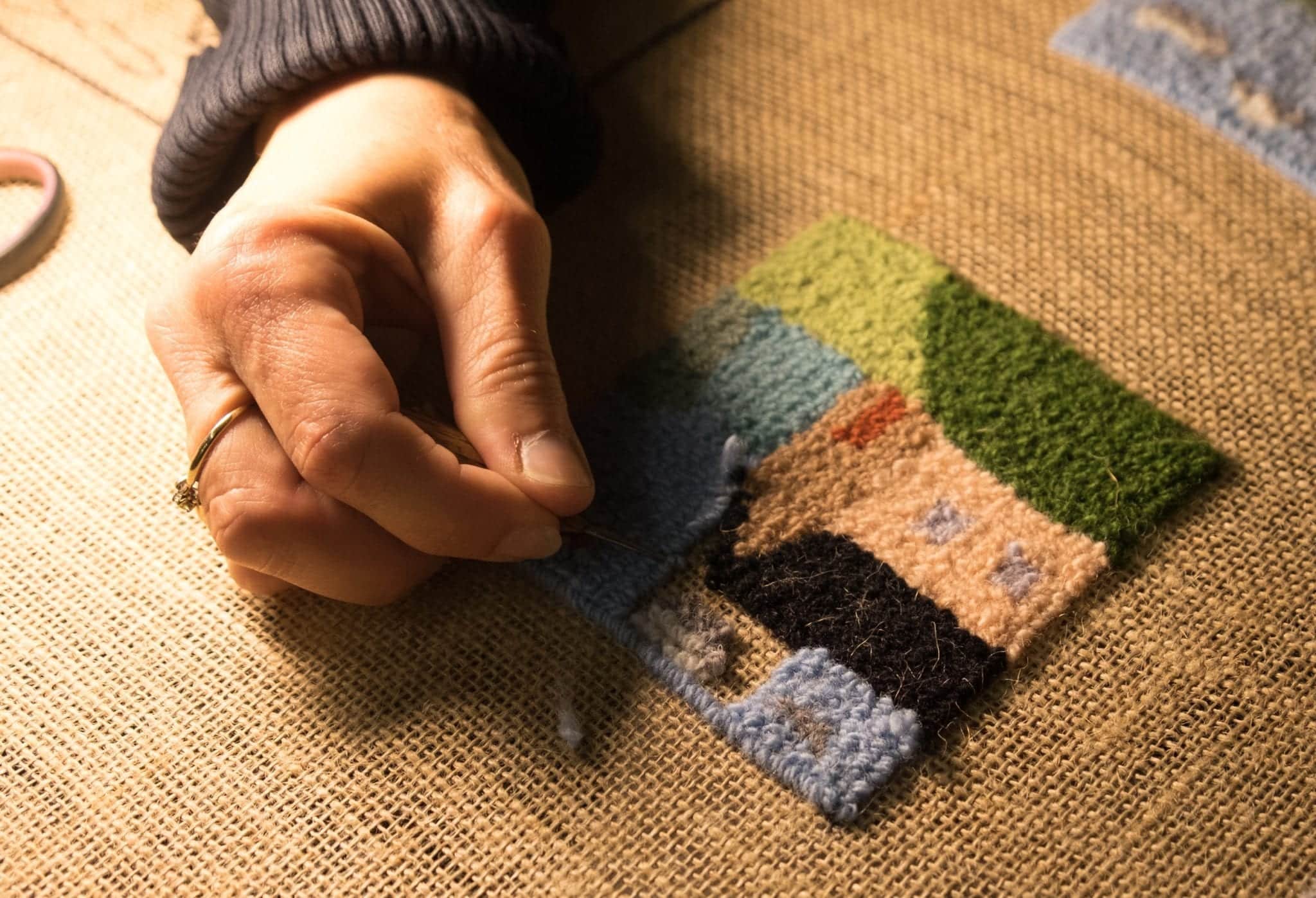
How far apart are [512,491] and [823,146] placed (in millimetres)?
381

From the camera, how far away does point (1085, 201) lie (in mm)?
736

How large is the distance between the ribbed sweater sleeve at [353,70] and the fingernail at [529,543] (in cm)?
29

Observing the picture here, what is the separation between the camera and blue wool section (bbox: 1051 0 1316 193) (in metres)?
0.75

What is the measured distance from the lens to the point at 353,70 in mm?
672

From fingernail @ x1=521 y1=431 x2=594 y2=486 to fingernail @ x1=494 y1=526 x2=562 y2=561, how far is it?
0.03 meters

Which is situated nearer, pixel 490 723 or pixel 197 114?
pixel 490 723

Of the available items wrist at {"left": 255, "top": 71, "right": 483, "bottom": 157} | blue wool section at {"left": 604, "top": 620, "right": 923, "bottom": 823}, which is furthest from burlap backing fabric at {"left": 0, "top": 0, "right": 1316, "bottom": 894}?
wrist at {"left": 255, "top": 71, "right": 483, "bottom": 157}

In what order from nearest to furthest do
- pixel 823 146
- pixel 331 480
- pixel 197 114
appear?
pixel 331 480 → pixel 197 114 → pixel 823 146

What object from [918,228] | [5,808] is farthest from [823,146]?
[5,808]

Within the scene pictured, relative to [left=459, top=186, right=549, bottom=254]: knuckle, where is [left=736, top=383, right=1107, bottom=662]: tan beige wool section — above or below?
below

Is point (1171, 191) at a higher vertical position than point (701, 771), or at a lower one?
higher

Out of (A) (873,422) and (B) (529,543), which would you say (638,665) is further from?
(A) (873,422)

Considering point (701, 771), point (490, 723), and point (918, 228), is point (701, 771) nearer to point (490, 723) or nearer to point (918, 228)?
point (490, 723)

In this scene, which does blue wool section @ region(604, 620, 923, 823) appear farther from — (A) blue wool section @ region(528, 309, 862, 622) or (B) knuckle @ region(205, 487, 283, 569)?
(B) knuckle @ region(205, 487, 283, 569)
